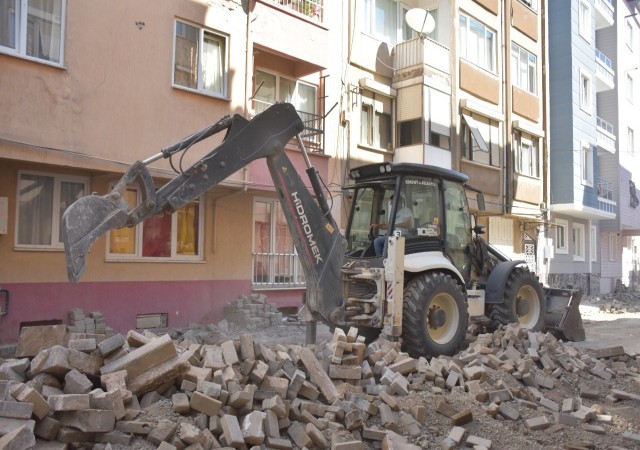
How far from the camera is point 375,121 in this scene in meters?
17.3

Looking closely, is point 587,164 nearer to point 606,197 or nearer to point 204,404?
point 606,197

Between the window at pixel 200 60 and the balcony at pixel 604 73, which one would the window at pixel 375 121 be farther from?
the balcony at pixel 604 73

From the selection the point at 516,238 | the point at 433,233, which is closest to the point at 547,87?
the point at 516,238

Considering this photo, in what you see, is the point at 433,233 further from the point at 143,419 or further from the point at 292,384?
the point at 143,419

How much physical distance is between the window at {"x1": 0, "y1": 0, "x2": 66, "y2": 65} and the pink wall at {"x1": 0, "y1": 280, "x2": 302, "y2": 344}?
3.94 metres

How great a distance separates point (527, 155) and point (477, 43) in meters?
5.18

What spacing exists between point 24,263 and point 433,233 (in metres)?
6.89

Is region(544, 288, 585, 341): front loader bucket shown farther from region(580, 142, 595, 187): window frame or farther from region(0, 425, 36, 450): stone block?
region(580, 142, 595, 187): window frame

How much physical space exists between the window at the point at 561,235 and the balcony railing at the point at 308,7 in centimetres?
1539

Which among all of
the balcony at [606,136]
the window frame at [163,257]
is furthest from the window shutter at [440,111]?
the balcony at [606,136]

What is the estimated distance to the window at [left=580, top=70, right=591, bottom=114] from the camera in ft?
85.2

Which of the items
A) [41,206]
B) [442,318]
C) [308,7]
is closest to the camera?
[442,318]

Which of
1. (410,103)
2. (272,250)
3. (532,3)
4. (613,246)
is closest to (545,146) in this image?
(532,3)

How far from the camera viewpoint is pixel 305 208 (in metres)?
7.52
